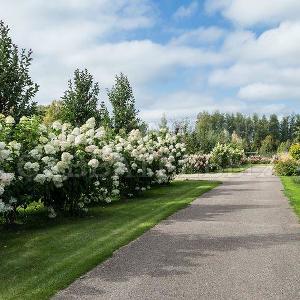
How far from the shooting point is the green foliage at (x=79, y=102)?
18.5m

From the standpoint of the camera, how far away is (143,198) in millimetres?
16438

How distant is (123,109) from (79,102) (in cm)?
527

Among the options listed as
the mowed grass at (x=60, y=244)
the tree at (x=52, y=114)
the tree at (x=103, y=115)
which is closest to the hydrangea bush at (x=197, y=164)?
the tree at (x=52, y=114)

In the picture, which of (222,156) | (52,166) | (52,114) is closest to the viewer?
(52,166)

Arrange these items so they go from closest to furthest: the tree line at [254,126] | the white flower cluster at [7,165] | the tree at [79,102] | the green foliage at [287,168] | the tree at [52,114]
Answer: the white flower cluster at [7,165] → the tree at [79,102] → the tree at [52,114] → the green foliage at [287,168] → the tree line at [254,126]

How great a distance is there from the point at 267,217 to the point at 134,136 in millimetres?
7982

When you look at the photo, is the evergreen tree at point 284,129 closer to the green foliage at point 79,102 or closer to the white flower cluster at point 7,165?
the green foliage at point 79,102

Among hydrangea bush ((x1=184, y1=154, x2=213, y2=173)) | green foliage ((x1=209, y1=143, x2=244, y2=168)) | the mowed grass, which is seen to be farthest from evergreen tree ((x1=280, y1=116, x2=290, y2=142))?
the mowed grass

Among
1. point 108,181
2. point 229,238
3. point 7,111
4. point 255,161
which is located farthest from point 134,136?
point 255,161

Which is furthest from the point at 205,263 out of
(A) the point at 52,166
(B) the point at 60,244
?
(A) the point at 52,166

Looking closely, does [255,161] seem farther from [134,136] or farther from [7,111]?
[7,111]

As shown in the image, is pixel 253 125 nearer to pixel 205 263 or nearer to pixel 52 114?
pixel 52 114

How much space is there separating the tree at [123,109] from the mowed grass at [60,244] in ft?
34.6

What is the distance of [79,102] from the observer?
18672mm
